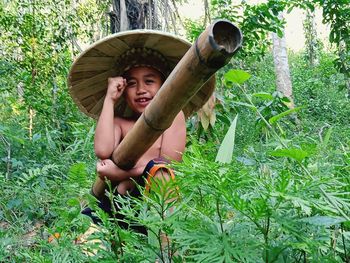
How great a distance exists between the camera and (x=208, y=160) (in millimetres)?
512

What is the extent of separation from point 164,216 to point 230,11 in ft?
8.76

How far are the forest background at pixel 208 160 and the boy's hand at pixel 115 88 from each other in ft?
0.86

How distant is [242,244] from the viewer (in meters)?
0.43

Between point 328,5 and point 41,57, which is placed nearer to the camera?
point 328,5

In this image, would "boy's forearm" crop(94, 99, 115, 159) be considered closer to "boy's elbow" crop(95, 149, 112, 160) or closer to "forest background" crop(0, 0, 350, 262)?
"boy's elbow" crop(95, 149, 112, 160)

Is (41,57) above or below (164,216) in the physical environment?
above

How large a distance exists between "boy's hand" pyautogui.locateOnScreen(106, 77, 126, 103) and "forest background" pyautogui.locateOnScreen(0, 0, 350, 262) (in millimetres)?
261

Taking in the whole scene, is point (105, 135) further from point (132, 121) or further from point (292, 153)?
point (292, 153)

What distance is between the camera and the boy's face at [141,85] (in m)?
1.47

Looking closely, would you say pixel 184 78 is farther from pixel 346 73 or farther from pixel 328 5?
pixel 346 73

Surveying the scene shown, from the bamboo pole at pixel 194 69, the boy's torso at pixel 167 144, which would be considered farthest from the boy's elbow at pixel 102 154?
the bamboo pole at pixel 194 69

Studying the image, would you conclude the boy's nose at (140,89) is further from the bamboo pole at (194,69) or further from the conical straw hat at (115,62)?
→ the bamboo pole at (194,69)

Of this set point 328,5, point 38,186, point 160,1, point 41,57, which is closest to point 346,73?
point 328,5

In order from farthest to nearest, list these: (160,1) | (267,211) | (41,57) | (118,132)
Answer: (41,57) → (160,1) → (118,132) → (267,211)
